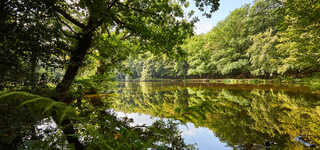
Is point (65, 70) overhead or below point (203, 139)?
overhead

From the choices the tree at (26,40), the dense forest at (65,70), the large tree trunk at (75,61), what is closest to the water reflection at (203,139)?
the dense forest at (65,70)

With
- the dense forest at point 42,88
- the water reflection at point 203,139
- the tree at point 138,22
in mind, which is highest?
the tree at point 138,22

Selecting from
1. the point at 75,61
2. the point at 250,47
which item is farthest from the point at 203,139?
the point at 250,47

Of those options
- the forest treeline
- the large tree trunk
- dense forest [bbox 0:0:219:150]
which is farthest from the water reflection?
the forest treeline

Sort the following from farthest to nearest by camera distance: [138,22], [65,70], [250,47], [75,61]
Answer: [250,47], [138,22], [65,70], [75,61]

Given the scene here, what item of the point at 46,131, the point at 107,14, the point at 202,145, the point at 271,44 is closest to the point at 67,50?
the point at 107,14

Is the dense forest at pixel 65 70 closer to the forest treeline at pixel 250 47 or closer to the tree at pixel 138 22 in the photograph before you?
the tree at pixel 138 22

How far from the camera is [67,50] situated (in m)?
2.23

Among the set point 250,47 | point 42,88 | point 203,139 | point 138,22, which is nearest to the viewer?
point 42,88

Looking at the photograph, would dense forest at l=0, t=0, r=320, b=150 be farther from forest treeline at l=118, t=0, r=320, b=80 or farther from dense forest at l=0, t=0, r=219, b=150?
forest treeline at l=118, t=0, r=320, b=80

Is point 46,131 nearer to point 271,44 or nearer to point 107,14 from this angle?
point 107,14

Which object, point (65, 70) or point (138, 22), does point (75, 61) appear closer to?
point (65, 70)

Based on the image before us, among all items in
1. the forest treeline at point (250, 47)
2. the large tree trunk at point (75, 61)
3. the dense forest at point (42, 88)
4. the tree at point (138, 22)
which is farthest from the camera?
the forest treeline at point (250, 47)

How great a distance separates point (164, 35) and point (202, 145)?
10.2 ft
